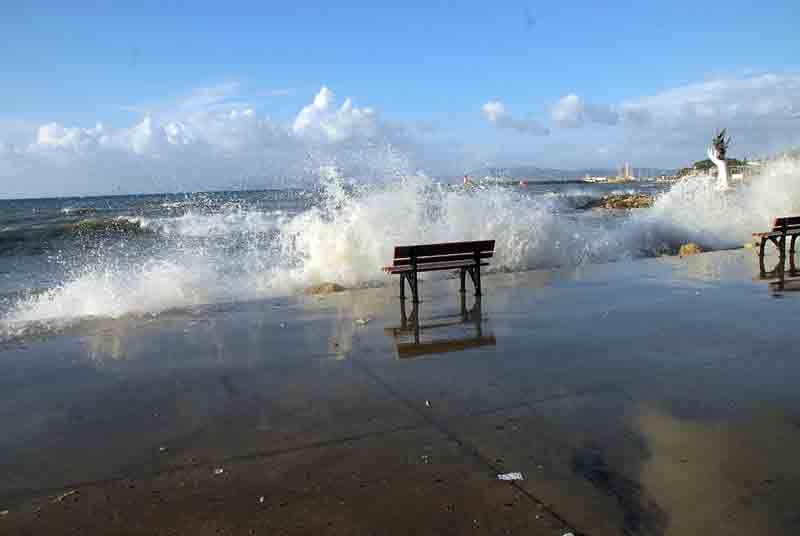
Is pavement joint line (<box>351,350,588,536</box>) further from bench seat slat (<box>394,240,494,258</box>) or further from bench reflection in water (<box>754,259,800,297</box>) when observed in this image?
bench reflection in water (<box>754,259,800,297</box>)

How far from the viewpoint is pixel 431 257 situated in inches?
381

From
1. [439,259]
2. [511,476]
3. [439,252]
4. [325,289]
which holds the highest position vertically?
[439,252]

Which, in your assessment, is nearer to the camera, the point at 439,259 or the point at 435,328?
the point at 435,328

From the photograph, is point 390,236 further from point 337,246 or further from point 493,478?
point 493,478

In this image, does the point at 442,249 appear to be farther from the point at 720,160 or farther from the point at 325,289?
the point at 720,160

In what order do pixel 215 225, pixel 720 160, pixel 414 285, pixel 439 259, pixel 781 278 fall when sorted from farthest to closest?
1. pixel 215 225
2. pixel 720 160
3. pixel 781 278
4. pixel 439 259
5. pixel 414 285

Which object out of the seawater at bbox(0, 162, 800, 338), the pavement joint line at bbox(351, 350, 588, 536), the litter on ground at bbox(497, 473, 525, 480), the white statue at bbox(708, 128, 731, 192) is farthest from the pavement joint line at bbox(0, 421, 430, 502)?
the white statue at bbox(708, 128, 731, 192)

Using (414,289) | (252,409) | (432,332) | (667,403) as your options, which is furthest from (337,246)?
(667,403)

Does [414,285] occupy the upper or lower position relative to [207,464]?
upper

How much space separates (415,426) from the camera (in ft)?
15.1

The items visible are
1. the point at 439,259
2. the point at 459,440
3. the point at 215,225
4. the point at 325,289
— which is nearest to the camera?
the point at 459,440

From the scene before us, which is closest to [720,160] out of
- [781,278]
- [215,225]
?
[781,278]

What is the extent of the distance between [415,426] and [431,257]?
5.24 m

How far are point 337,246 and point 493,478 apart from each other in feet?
32.0
